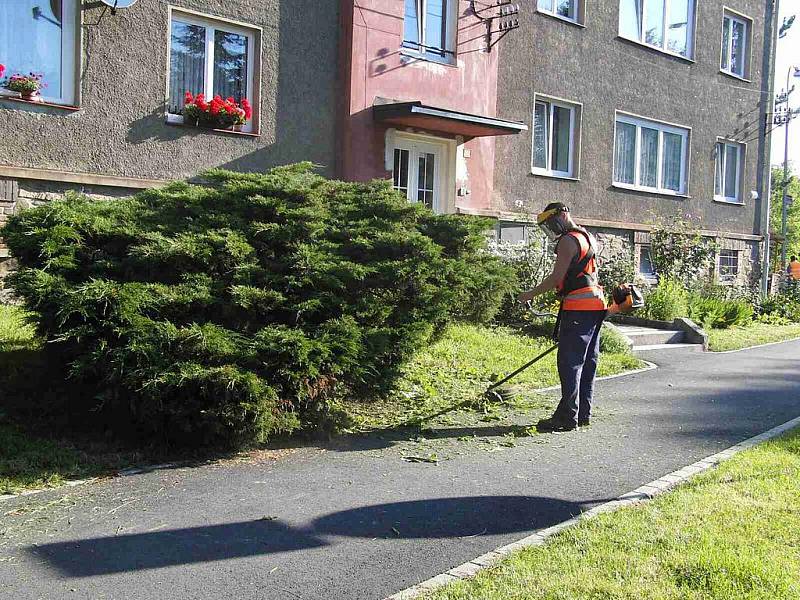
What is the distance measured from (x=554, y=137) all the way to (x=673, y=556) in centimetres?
1472

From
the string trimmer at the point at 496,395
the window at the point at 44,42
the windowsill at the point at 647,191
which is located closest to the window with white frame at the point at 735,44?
the windowsill at the point at 647,191

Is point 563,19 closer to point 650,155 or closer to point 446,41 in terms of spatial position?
point 446,41

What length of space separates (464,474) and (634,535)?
1651mm

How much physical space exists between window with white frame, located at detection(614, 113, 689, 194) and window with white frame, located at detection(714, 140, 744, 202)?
2087mm

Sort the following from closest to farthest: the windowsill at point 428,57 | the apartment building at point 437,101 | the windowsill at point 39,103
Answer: the windowsill at point 39,103 < the apartment building at point 437,101 < the windowsill at point 428,57

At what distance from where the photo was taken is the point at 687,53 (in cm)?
2141

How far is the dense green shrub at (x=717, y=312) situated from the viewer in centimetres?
1675

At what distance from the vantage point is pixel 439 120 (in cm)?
1398

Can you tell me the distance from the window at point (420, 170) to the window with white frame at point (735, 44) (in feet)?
37.8

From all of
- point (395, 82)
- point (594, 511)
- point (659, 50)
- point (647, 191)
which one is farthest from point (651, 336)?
point (594, 511)

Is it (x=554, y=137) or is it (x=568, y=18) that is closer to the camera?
(x=568, y=18)

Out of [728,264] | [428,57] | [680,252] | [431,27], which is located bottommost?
[728,264]

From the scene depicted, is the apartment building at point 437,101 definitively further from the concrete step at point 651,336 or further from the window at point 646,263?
the concrete step at point 651,336

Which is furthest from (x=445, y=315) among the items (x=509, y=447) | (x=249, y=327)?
(x=249, y=327)
